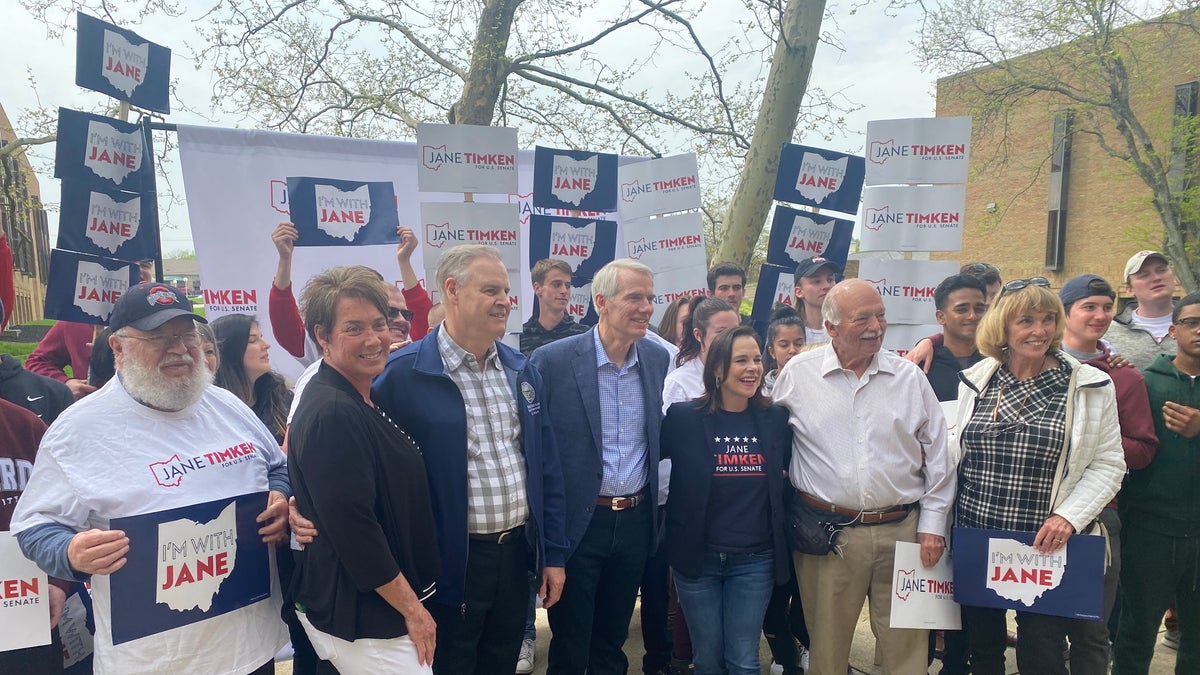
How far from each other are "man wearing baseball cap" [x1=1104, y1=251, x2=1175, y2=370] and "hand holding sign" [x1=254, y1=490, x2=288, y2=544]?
14.3ft

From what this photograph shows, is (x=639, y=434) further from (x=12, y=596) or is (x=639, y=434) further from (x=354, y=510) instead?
(x=12, y=596)

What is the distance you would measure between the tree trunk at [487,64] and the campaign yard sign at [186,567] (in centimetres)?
739

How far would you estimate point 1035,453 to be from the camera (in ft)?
9.18

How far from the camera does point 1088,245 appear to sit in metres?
23.3

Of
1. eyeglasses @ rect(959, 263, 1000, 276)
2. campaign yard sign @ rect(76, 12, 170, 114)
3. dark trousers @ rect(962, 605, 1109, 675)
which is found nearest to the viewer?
dark trousers @ rect(962, 605, 1109, 675)

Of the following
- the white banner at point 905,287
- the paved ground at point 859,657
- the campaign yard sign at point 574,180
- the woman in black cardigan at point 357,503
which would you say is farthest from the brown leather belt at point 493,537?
the campaign yard sign at point 574,180

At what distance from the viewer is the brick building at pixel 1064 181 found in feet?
64.3

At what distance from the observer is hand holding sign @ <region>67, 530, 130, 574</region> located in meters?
1.91

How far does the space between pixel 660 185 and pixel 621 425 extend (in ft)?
11.3

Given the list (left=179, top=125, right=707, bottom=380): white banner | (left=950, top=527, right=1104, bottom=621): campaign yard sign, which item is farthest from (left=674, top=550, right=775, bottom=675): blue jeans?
(left=179, top=125, right=707, bottom=380): white banner

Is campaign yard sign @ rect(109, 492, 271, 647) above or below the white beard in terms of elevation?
below

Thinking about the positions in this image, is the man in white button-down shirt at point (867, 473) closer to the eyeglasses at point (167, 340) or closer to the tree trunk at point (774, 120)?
the eyeglasses at point (167, 340)

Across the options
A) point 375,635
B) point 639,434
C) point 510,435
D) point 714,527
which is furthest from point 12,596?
point 714,527

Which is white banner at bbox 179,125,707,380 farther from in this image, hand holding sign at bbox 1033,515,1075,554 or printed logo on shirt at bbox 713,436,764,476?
hand holding sign at bbox 1033,515,1075,554
